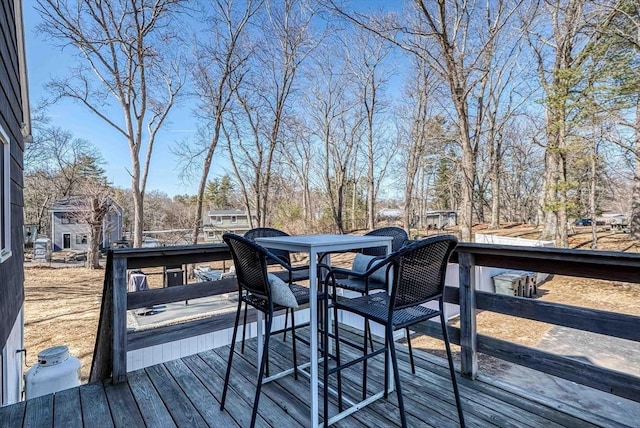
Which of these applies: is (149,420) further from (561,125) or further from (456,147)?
(456,147)

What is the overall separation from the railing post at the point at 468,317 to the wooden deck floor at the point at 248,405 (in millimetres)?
102

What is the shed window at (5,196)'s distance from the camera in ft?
9.61

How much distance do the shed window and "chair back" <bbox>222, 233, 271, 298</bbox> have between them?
2433 mm

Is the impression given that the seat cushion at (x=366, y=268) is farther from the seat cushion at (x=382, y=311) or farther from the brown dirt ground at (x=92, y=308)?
the brown dirt ground at (x=92, y=308)

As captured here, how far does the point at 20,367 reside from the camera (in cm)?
→ 408

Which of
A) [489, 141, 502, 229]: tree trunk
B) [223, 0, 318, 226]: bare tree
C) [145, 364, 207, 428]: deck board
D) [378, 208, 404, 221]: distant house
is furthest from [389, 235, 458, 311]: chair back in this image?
[378, 208, 404, 221]: distant house

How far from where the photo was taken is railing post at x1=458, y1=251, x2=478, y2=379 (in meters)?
2.19

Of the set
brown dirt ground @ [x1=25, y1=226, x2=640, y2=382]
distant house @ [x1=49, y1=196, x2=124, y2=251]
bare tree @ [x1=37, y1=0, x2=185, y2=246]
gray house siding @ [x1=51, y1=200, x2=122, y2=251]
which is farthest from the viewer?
gray house siding @ [x1=51, y1=200, x2=122, y2=251]

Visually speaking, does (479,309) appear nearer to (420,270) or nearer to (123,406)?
(420,270)

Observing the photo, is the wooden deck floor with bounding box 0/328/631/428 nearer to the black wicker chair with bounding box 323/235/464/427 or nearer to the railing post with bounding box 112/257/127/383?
the railing post with bounding box 112/257/127/383

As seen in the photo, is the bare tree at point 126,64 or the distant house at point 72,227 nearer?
the bare tree at point 126,64

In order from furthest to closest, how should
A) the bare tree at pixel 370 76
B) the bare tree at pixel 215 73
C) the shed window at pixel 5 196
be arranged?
the bare tree at pixel 370 76 → the bare tree at pixel 215 73 → the shed window at pixel 5 196

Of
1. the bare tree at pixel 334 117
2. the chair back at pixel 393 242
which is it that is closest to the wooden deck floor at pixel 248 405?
the chair back at pixel 393 242

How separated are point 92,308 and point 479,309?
32.5ft
